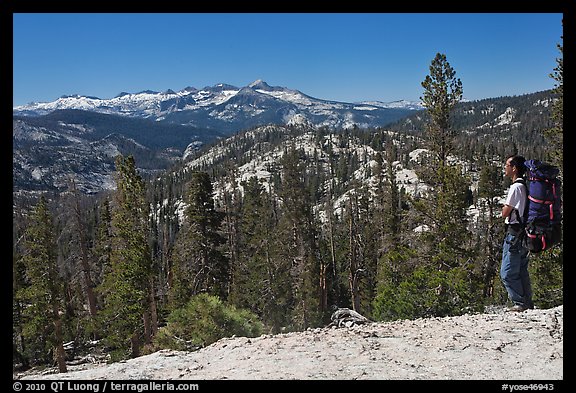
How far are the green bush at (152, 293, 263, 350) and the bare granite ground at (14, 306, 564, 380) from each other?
183cm

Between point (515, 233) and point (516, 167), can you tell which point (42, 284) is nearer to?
point (515, 233)

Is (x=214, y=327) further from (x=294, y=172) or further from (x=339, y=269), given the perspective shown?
(x=339, y=269)

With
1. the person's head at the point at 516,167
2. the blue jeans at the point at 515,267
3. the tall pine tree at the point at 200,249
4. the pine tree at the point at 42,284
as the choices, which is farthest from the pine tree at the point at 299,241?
the person's head at the point at 516,167

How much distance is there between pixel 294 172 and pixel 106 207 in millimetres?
15756

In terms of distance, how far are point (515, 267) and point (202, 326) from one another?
627 centimetres

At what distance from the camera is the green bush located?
8742mm

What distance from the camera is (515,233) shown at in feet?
21.2

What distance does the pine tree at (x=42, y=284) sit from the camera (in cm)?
1936

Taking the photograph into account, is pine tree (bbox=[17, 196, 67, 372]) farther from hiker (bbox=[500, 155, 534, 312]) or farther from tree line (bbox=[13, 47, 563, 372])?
hiker (bbox=[500, 155, 534, 312])

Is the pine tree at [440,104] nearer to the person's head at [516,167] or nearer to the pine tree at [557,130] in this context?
the pine tree at [557,130]
